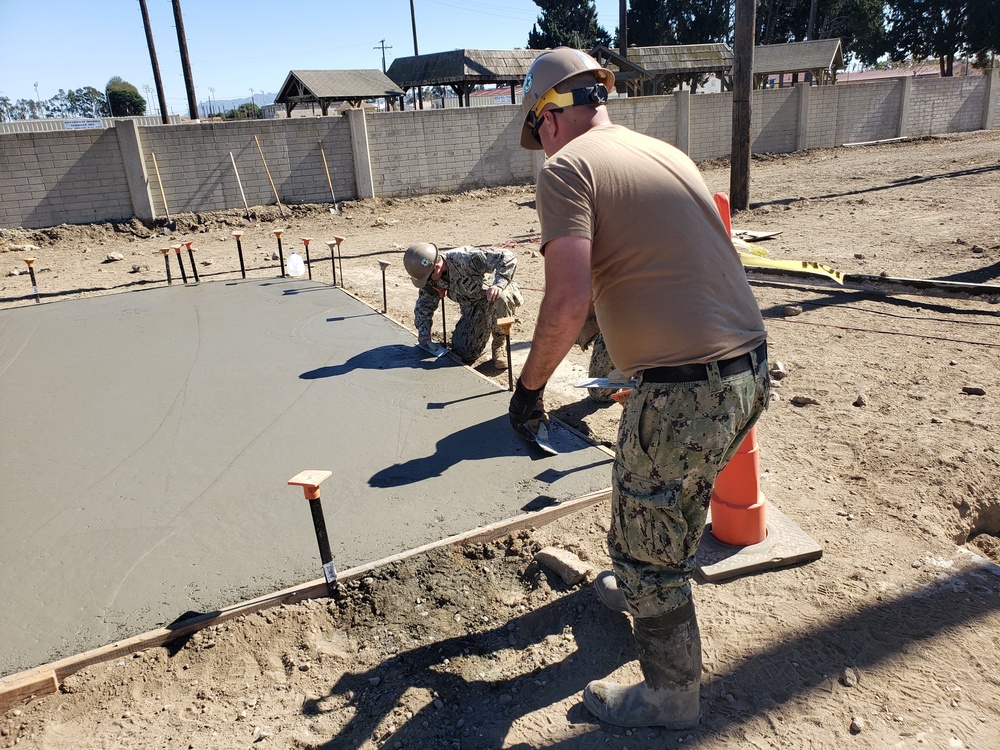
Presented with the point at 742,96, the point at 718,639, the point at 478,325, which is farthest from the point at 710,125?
the point at 718,639

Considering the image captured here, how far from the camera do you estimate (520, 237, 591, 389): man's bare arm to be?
1.58 meters

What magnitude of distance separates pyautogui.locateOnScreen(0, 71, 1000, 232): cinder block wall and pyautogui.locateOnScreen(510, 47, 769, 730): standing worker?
41.1 feet

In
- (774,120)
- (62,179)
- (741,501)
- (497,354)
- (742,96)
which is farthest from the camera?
(774,120)

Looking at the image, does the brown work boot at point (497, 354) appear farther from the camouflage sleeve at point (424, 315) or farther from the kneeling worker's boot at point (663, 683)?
the kneeling worker's boot at point (663, 683)

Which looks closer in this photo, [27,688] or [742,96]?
[27,688]

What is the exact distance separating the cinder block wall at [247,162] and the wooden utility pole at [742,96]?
739cm

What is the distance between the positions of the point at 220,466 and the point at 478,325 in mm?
2106

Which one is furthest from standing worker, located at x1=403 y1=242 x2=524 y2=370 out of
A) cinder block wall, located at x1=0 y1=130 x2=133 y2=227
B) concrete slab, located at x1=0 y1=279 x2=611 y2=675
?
cinder block wall, located at x1=0 y1=130 x2=133 y2=227

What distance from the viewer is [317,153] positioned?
536 inches

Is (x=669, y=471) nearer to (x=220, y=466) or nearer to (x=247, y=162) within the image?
(x=220, y=466)

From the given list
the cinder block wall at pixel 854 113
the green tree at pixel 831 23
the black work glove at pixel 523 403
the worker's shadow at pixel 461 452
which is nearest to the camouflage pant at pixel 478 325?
the worker's shadow at pixel 461 452

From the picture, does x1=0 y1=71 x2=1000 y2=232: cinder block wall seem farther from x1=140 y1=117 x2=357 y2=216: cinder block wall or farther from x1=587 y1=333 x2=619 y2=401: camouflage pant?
x1=587 y1=333 x2=619 y2=401: camouflage pant

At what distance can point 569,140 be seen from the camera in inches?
73.7

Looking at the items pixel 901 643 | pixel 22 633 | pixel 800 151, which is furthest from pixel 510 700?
pixel 800 151
